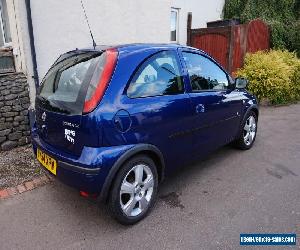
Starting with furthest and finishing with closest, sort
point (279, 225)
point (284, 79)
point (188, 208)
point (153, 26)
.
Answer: point (284, 79) < point (153, 26) < point (188, 208) < point (279, 225)

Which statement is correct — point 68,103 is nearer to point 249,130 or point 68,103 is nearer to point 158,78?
point 158,78

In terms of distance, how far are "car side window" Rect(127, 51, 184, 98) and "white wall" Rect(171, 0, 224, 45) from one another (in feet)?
24.9

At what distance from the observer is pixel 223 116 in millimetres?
4062

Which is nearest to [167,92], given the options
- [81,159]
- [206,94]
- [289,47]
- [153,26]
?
[206,94]

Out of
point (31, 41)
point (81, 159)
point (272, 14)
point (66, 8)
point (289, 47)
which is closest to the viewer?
point (81, 159)

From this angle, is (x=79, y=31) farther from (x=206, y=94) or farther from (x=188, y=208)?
(x=188, y=208)

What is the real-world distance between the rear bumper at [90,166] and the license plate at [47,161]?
175 mm

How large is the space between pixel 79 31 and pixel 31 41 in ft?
3.78

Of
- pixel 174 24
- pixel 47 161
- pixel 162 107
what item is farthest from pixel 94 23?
pixel 174 24

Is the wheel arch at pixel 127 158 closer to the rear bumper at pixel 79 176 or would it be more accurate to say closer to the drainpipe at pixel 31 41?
the rear bumper at pixel 79 176

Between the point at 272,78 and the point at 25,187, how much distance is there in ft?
23.3

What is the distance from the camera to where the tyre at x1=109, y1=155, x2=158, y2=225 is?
282 cm

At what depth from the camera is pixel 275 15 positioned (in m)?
13.7

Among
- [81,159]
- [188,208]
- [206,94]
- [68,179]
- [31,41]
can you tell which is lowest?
[188,208]
